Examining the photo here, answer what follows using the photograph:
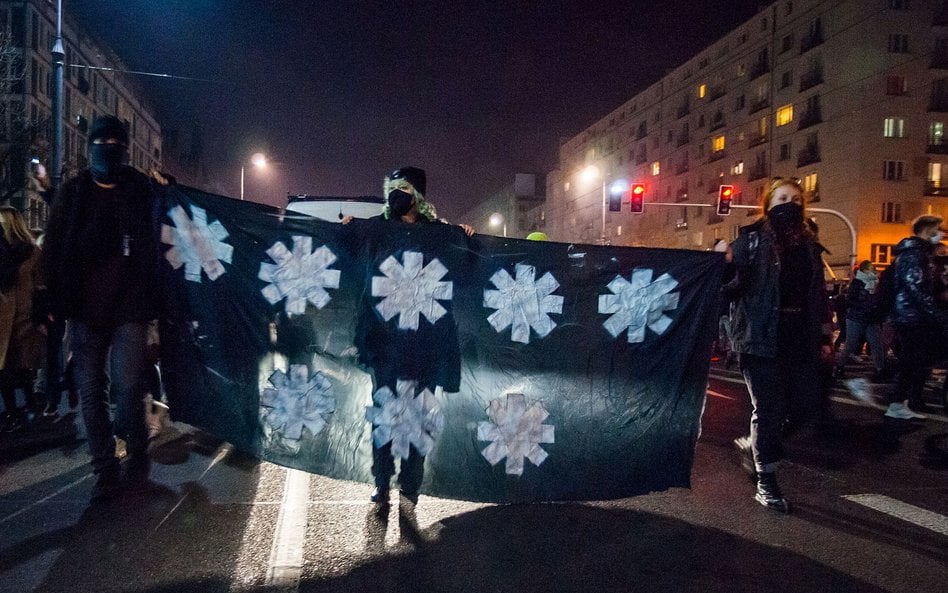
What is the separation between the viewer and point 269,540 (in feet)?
11.3

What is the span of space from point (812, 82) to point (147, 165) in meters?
72.5

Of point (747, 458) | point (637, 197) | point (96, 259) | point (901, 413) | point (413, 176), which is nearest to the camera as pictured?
point (96, 259)

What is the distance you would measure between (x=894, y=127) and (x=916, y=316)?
40783 mm

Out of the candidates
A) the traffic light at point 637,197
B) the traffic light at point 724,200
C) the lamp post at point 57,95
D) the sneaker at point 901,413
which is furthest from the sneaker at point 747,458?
the traffic light at point 637,197

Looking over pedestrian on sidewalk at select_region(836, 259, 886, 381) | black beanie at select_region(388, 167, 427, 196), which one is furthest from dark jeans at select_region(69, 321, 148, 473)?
pedestrian on sidewalk at select_region(836, 259, 886, 381)

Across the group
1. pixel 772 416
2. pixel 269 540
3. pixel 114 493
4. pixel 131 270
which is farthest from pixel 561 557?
pixel 131 270

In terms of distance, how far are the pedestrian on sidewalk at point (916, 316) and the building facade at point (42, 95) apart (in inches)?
951

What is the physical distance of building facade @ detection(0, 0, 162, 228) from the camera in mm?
25547

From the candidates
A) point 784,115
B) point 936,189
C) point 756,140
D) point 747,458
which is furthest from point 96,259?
point 756,140

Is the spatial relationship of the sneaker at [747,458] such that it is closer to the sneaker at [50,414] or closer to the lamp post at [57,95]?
the sneaker at [50,414]

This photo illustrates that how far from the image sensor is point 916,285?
663 centimetres

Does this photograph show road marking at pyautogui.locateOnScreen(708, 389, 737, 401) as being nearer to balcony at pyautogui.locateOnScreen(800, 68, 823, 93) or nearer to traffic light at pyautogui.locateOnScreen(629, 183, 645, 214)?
traffic light at pyautogui.locateOnScreen(629, 183, 645, 214)

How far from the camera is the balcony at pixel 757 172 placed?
50.7m

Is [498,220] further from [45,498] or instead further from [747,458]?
[45,498]
